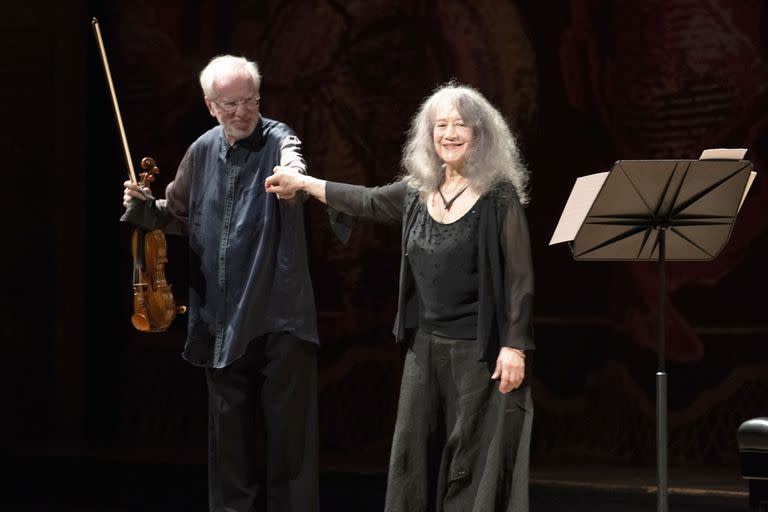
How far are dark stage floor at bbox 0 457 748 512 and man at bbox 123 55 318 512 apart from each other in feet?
4.73

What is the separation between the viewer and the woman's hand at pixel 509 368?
3.34m

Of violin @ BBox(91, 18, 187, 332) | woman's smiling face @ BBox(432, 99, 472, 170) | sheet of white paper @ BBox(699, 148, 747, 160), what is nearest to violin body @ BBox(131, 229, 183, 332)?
violin @ BBox(91, 18, 187, 332)

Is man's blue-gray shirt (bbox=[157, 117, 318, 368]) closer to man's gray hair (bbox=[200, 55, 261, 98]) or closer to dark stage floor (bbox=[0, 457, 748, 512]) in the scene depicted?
man's gray hair (bbox=[200, 55, 261, 98])

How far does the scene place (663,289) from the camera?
147 inches

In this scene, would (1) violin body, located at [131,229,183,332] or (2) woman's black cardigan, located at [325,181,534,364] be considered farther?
(1) violin body, located at [131,229,183,332]

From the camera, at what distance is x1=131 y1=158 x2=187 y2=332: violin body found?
3.83 m

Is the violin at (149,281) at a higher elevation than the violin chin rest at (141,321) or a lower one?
higher

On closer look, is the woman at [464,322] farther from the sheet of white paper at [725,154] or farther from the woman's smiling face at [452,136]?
the sheet of white paper at [725,154]

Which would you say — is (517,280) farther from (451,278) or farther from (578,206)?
(578,206)

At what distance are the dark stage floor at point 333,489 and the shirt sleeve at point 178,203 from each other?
1.64 m

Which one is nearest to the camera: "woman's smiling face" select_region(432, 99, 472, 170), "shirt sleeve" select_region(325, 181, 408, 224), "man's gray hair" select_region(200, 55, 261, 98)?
"woman's smiling face" select_region(432, 99, 472, 170)

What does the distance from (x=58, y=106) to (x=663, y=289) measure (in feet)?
Result: 14.6

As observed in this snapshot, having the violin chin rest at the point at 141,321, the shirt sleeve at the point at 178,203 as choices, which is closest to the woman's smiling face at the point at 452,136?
the shirt sleeve at the point at 178,203

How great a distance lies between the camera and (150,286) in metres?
3.84
